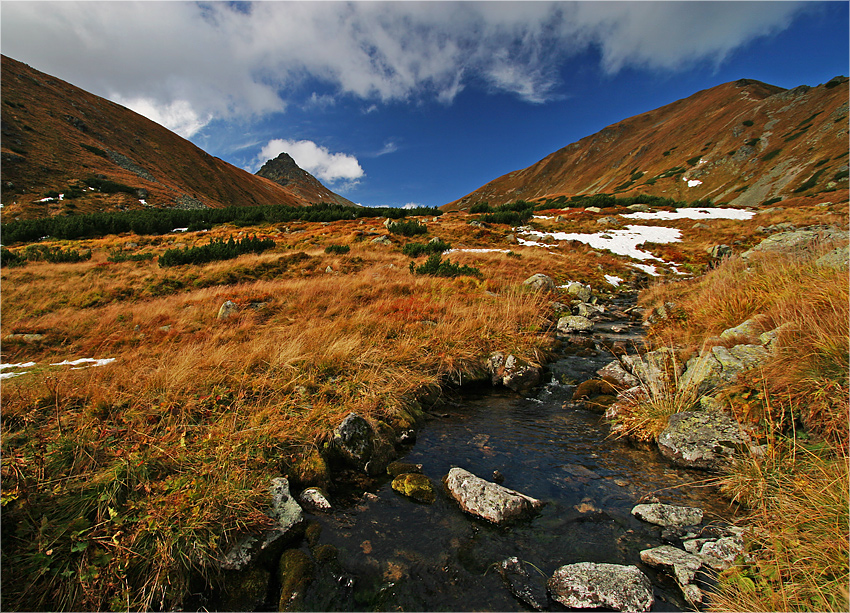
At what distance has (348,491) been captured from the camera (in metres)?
4.48

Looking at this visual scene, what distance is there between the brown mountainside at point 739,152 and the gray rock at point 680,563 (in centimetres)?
6133

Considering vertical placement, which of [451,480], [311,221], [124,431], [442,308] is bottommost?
[451,480]

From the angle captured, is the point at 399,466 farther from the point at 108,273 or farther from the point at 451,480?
the point at 108,273

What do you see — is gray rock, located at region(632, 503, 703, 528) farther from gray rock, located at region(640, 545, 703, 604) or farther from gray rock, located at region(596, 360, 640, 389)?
gray rock, located at region(596, 360, 640, 389)

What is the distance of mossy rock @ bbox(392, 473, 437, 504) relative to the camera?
432 centimetres

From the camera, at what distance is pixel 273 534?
3436mm

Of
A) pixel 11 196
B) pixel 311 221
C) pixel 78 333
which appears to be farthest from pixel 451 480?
pixel 11 196

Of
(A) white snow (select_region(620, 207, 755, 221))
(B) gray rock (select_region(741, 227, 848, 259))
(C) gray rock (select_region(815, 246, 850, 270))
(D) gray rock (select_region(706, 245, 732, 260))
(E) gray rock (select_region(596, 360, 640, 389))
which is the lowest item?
(E) gray rock (select_region(596, 360, 640, 389))

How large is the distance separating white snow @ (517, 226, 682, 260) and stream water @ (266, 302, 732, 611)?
76.6 ft

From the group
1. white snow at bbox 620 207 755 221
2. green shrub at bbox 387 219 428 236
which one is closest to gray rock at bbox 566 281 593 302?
green shrub at bbox 387 219 428 236

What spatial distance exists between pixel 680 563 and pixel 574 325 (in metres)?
9.01

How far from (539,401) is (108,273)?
20884 millimetres

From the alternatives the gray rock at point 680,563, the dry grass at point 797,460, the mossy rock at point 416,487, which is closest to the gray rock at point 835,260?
the dry grass at point 797,460

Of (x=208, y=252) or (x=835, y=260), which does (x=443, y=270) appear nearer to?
(x=835, y=260)
